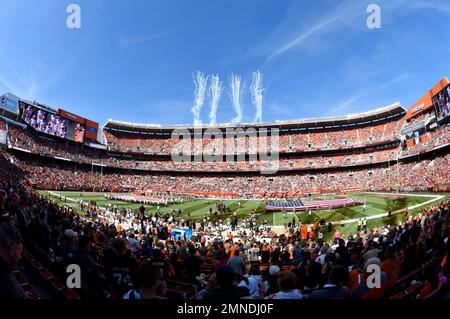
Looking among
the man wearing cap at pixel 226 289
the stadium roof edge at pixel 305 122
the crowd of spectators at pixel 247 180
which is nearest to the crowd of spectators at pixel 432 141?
the crowd of spectators at pixel 247 180

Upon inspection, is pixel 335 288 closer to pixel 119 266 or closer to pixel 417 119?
pixel 119 266

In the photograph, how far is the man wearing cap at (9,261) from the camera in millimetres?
2455

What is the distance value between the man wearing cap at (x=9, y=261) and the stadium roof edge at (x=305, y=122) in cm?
7767

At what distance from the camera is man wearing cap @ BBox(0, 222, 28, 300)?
2.46 meters

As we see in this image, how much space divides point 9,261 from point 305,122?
82.0 m

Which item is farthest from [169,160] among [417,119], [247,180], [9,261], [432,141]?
[9,261]

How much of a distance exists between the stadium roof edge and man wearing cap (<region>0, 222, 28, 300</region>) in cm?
7767

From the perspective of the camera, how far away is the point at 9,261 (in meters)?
2.67

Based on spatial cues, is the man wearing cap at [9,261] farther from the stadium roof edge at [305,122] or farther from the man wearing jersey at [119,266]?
the stadium roof edge at [305,122]

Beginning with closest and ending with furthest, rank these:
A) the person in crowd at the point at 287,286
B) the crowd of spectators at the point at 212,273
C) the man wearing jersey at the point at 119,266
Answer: the crowd of spectators at the point at 212,273 → the person in crowd at the point at 287,286 → the man wearing jersey at the point at 119,266

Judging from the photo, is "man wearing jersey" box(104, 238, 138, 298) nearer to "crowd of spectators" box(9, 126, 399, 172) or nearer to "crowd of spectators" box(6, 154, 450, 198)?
"crowd of spectators" box(6, 154, 450, 198)

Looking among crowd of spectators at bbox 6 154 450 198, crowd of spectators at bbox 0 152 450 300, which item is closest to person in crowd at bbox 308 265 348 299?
crowd of spectators at bbox 0 152 450 300

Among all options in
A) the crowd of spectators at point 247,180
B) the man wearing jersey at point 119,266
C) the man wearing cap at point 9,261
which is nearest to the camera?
the man wearing cap at point 9,261
